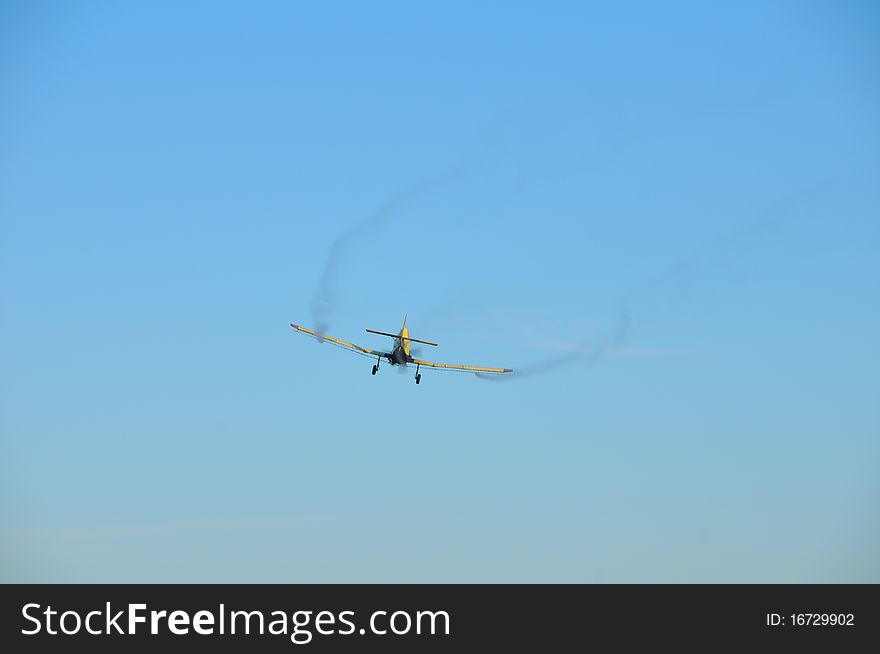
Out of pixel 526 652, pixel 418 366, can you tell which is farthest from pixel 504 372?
pixel 526 652

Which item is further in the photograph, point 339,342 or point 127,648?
point 127,648

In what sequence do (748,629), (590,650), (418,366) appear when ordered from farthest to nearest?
1. (748,629)
2. (590,650)
3. (418,366)

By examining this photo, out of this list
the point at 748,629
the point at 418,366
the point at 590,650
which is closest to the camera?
the point at 418,366

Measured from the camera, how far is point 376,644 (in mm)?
175375

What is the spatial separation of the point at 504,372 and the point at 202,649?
55.6 m

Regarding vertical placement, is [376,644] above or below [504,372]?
below

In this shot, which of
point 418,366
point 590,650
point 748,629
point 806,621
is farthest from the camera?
point 806,621

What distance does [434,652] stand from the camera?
16600 centimetres

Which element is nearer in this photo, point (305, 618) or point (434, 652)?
point (434, 652)

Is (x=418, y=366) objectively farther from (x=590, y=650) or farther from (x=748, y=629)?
(x=748, y=629)

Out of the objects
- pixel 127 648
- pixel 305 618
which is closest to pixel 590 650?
pixel 305 618

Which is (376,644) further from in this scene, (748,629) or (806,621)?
(806,621)

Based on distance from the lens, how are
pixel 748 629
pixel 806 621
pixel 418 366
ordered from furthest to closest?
pixel 806 621 < pixel 748 629 < pixel 418 366

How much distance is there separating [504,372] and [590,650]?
39.1m
